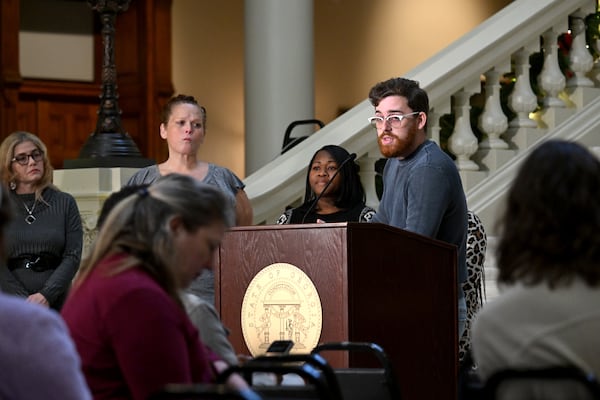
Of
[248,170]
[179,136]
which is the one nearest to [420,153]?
[179,136]

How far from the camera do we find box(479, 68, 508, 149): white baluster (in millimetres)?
8211

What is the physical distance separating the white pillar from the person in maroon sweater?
6194 millimetres

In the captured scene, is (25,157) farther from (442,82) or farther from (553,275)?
(553,275)

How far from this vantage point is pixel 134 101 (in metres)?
12.3

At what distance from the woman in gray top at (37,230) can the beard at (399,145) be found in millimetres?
2015

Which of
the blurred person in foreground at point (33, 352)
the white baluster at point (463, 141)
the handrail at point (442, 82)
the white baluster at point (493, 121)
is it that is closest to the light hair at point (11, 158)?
the handrail at point (442, 82)

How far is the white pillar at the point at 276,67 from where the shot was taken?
9422mm

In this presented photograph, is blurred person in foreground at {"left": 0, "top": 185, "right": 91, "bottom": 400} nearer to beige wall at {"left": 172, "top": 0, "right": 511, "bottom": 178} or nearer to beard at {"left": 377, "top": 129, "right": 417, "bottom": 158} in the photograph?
beard at {"left": 377, "top": 129, "right": 417, "bottom": 158}

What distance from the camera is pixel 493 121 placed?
820cm

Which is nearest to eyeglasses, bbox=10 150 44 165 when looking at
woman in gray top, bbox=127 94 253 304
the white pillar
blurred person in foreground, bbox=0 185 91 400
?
woman in gray top, bbox=127 94 253 304

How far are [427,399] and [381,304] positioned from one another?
1.25 feet

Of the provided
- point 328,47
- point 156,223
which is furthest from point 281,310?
point 328,47

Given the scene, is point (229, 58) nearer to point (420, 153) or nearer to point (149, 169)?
point (149, 169)

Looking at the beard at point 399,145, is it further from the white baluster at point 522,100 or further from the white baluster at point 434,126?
the white baluster at point 522,100
